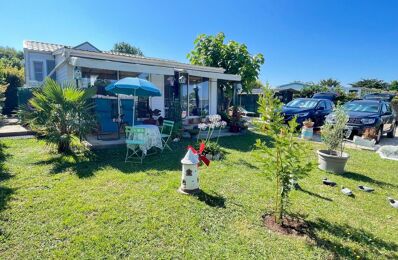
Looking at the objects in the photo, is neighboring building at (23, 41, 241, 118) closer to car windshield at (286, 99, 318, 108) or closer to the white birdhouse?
car windshield at (286, 99, 318, 108)

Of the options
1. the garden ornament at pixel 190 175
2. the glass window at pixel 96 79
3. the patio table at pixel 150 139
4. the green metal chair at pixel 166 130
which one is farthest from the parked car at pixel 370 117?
the glass window at pixel 96 79

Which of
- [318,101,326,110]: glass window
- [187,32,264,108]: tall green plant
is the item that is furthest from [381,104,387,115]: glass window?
[187,32,264,108]: tall green plant

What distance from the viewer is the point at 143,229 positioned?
3.23m

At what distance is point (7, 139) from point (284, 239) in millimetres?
9694

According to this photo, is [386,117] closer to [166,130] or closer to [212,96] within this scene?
[212,96]

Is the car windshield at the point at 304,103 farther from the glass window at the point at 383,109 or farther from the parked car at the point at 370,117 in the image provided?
the glass window at the point at 383,109

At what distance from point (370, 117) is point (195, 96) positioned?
8.50m

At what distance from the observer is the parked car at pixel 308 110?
12.0 m

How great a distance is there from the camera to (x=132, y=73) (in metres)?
10.6

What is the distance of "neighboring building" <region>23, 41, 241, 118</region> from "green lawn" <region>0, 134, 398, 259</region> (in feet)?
13.5

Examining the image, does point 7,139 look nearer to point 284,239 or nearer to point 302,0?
point 284,239

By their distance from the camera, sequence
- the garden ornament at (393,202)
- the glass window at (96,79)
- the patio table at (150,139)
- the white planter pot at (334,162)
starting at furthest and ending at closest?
the glass window at (96,79) < the patio table at (150,139) < the white planter pot at (334,162) < the garden ornament at (393,202)

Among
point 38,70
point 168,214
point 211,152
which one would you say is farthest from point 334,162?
point 38,70

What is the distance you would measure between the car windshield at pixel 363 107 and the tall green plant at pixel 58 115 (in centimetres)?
1141
